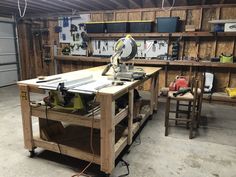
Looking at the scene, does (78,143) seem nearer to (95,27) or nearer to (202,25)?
(95,27)

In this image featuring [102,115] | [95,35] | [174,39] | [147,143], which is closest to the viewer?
[102,115]

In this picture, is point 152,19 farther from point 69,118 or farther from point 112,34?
point 69,118

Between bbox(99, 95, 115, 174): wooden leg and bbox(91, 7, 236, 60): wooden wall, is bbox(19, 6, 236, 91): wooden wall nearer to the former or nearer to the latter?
bbox(91, 7, 236, 60): wooden wall

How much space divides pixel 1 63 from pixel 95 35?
3188 millimetres

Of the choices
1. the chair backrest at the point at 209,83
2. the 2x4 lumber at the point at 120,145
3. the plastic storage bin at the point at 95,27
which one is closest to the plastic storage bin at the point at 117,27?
the plastic storage bin at the point at 95,27

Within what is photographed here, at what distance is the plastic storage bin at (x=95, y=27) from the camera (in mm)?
5461

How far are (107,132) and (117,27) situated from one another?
3960 millimetres

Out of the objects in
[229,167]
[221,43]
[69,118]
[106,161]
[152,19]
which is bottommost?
[229,167]

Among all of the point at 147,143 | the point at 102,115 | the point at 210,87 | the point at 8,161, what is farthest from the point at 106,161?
the point at 210,87

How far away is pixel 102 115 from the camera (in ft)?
6.24

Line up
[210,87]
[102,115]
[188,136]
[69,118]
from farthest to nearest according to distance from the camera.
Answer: [210,87]
[188,136]
[69,118]
[102,115]

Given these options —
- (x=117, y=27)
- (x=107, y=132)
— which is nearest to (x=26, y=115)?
(x=107, y=132)

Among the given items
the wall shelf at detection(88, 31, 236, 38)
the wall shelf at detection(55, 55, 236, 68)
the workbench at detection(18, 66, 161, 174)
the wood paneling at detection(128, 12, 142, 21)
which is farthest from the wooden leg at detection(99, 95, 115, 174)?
the wood paneling at detection(128, 12, 142, 21)

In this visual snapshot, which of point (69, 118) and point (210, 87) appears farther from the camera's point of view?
point (210, 87)
